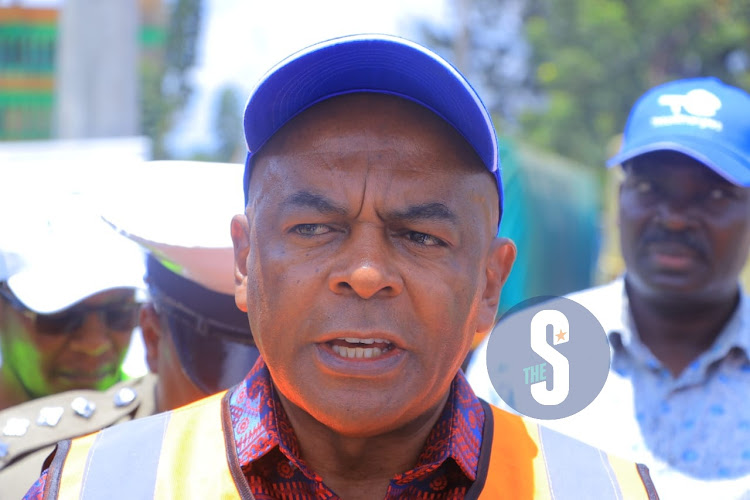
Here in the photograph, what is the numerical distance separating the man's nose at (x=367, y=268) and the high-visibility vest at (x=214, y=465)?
40 centimetres

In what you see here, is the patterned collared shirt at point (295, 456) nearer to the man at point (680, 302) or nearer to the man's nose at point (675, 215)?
the man at point (680, 302)

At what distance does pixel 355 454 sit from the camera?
5.17 ft

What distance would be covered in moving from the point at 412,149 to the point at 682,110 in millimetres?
1507

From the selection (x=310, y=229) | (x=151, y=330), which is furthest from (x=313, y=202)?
(x=151, y=330)

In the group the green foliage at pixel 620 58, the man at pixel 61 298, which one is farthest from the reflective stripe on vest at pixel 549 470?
the green foliage at pixel 620 58

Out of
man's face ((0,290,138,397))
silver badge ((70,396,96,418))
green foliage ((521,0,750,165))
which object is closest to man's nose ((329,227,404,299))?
silver badge ((70,396,96,418))

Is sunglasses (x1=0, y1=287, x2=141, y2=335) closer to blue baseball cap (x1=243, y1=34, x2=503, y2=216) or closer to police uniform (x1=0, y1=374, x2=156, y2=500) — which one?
police uniform (x1=0, y1=374, x2=156, y2=500)

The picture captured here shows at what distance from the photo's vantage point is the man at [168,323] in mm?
2027

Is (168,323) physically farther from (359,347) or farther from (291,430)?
(359,347)

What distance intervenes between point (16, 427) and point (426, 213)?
54.3 inches

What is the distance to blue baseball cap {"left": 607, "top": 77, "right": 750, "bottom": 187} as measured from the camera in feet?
8.29

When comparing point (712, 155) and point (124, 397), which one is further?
point (712, 155)

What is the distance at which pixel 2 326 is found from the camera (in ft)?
8.38

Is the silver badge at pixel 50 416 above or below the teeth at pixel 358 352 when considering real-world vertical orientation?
below
